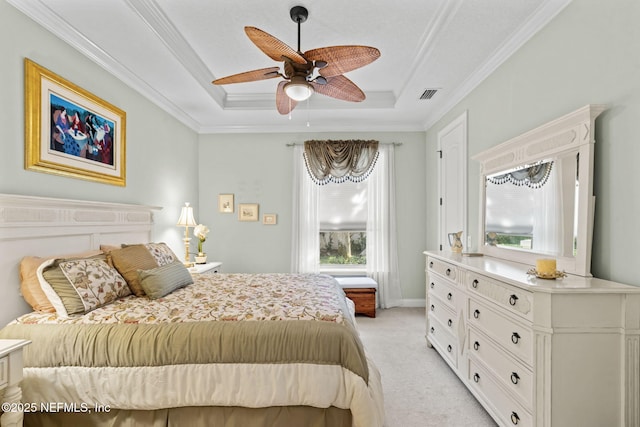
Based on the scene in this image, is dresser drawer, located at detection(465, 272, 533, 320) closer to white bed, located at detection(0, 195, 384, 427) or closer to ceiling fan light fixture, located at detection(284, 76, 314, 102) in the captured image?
white bed, located at detection(0, 195, 384, 427)

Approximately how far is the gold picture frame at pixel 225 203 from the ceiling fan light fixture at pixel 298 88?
3.05 m

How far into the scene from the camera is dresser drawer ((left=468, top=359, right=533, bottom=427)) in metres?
1.80

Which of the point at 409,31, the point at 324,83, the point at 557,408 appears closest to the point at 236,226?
the point at 324,83

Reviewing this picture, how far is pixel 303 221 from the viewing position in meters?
4.95

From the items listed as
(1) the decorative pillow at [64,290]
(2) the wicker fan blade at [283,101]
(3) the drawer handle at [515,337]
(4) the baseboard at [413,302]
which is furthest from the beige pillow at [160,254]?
(4) the baseboard at [413,302]

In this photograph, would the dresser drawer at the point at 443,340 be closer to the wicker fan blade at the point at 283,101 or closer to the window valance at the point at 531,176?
the window valance at the point at 531,176

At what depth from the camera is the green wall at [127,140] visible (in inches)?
82.8

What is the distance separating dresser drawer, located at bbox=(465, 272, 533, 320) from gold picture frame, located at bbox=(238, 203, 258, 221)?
131 inches

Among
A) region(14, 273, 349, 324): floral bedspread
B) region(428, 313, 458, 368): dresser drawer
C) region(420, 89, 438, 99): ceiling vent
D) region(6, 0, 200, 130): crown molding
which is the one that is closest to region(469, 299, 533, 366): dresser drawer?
region(428, 313, 458, 368): dresser drawer

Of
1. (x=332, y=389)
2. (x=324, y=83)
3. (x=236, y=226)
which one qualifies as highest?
(x=324, y=83)

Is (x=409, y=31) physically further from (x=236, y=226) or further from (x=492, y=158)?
(x=236, y=226)

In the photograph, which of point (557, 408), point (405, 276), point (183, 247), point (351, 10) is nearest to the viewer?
point (557, 408)

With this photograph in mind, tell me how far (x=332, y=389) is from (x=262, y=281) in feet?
4.65

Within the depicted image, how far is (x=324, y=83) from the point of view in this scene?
241cm
